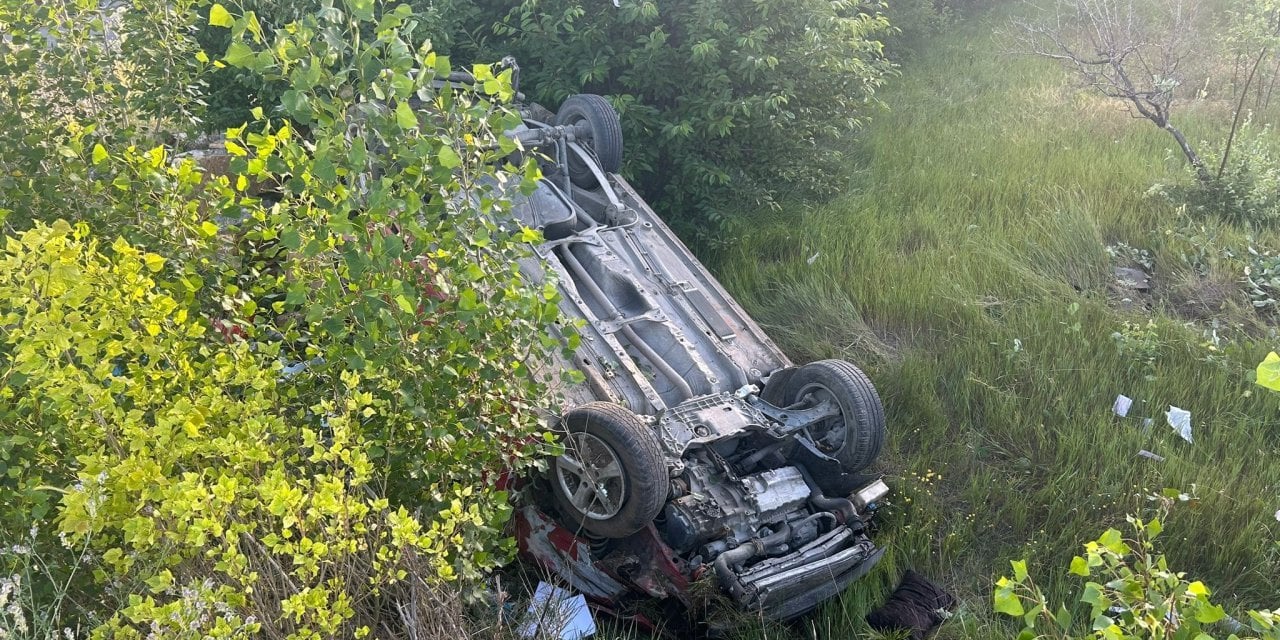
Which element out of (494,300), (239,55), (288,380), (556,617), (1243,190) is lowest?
(556,617)

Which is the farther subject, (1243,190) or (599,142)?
(1243,190)

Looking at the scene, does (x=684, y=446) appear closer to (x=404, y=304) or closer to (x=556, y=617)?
(x=556, y=617)

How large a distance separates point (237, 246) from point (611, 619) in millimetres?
2326

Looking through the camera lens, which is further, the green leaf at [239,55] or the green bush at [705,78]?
the green bush at [705,78]

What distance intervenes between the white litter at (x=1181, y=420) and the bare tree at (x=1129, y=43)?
8.51ft

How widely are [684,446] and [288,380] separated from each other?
1802mm

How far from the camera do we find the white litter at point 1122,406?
4.93 meters

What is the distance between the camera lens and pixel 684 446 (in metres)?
4.19

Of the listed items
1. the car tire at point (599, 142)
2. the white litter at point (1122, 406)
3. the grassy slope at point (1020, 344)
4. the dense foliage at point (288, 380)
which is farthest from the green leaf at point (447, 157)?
the white litter at point (1122, 406)

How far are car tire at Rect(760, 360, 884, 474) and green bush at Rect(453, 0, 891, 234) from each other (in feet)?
8.53

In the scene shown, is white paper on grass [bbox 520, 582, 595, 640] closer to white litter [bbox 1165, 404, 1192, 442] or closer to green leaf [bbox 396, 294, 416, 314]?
green leaf [bbox 396, 294, 416, 314]

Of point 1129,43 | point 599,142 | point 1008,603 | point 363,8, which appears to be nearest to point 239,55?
point 363,8

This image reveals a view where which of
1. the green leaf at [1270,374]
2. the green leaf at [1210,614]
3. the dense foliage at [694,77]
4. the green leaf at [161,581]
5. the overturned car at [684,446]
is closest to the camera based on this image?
the green leaf at [1270,374]

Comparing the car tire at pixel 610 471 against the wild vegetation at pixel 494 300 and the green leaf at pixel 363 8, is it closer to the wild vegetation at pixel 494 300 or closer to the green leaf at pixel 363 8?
the wild vegetation at pixel 494 300
